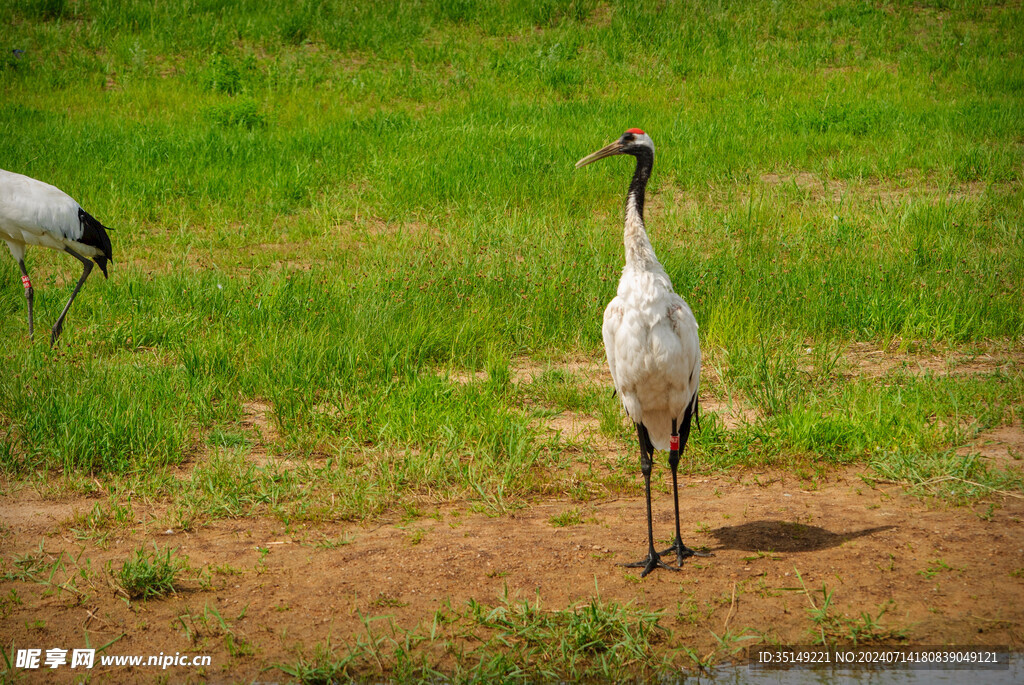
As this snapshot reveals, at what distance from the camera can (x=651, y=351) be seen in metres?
4.08

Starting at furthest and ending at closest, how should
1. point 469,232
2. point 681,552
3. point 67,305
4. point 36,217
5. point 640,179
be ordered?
point 469,232, point 36,217, point 67,305, point 640,179, point 681,552

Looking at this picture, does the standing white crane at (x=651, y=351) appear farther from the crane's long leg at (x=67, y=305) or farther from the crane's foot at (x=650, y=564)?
the crane's long leg at (x=67, y=305)

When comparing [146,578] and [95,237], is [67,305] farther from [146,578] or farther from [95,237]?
[146,578]

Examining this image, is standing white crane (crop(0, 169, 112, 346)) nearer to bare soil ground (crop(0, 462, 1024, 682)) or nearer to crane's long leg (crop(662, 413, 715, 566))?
bare soil ground (crop(0, 462, 1024, 682))

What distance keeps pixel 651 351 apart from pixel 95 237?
5.42m

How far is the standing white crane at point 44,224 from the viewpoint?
7.22 metres

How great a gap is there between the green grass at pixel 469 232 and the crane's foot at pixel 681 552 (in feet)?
2.75

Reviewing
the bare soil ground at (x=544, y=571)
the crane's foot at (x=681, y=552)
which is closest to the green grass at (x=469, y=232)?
the bare soil ground at (x=544, y=571)

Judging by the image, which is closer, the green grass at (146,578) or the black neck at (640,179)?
the green grass at (146,578)

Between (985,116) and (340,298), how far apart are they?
28.9 feet

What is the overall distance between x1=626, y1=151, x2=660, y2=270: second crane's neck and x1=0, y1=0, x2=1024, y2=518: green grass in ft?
4.60

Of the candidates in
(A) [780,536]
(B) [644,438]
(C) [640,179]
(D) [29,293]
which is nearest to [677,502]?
(B) [644,438]

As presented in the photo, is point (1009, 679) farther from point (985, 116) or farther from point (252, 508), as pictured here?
point (985, 116)

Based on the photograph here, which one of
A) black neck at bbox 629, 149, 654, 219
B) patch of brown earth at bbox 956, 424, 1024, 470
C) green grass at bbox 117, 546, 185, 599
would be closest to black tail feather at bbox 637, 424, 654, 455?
black neck at bbox 629, 149, 654, 219
